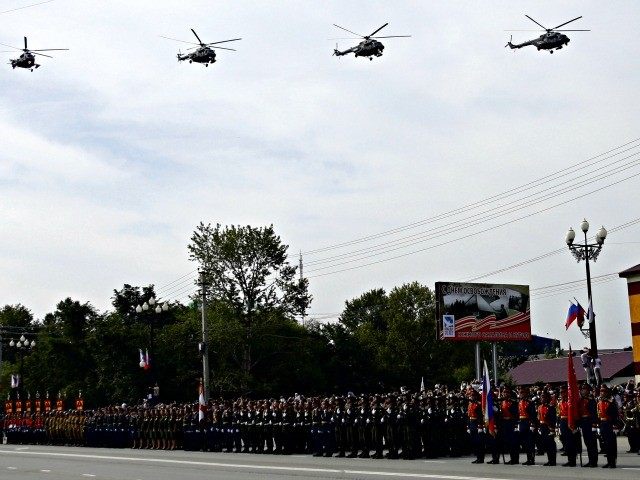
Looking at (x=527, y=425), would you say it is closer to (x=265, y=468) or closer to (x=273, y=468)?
(x=273, y=468)

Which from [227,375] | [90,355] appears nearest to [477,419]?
[227,375]

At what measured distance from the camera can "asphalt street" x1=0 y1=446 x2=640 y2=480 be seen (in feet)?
63.8

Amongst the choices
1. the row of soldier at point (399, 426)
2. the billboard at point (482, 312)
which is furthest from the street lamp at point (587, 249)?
the billboard at point (482, 312)

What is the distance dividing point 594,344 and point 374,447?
866 cm

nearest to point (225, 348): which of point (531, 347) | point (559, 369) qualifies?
point (559, 369)

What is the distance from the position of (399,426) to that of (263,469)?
13.1 feet

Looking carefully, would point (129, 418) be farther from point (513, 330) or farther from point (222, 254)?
point (222, 254)

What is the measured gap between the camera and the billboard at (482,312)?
4553cm

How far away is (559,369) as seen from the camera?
83.2m

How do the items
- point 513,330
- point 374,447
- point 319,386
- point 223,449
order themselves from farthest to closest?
1. point 319,386
2. point 513,330
3. point 223,449
4. point 374,447

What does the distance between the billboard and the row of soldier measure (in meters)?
13.9

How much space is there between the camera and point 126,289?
95.4 metres

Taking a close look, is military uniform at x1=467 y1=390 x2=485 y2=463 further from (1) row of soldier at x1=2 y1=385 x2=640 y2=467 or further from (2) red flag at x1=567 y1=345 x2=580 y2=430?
(2) red flag at x1=567 y1=345 x2=580 y2=430

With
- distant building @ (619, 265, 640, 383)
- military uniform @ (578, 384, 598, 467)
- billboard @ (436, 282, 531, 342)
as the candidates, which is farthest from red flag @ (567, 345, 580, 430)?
billboard @ (436, 282, 531, 342)
